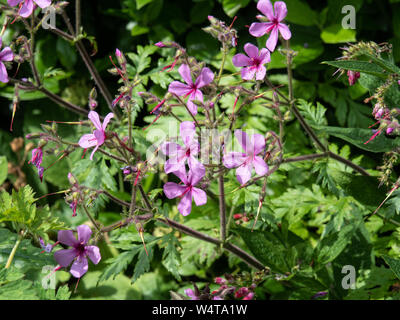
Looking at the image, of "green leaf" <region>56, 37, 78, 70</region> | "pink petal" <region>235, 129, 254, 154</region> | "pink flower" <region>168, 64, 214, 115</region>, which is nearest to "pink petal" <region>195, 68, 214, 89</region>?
"pink flower" <region>168, 64, 214, 115</region>

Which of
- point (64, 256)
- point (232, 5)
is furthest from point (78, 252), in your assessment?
point (232, 5)

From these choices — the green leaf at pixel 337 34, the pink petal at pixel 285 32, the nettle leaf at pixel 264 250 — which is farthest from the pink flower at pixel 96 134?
the green leaf at pixel 337 34

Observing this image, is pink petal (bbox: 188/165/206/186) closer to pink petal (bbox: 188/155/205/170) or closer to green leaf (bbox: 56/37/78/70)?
pink petal (bbox: 188/155/205/170)

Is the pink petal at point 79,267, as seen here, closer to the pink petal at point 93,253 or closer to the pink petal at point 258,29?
the pink petal at point 93,253

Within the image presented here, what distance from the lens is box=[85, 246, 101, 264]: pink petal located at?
1.61 m

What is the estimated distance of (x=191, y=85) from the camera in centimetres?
157

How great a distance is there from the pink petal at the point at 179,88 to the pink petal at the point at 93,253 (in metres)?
0.62

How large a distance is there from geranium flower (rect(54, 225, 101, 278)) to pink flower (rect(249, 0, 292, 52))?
931 millimetres

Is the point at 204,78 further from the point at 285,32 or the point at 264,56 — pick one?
the point at 285,32

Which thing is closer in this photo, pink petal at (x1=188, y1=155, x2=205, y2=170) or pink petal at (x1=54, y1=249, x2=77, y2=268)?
pink petal at (x1=188, y1=155, x2=205, y2=170)

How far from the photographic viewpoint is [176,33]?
3.21 meters

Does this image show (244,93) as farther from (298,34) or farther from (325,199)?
(298,34)
